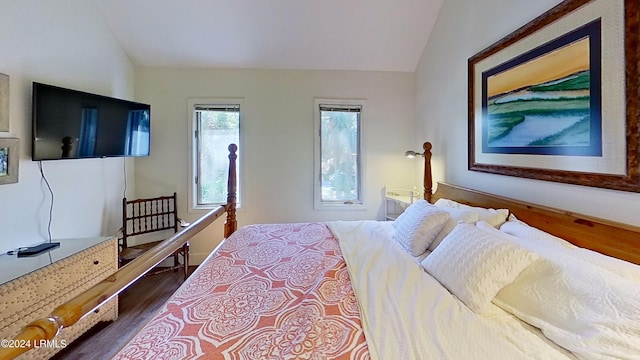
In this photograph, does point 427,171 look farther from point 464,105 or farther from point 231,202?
point 231,202

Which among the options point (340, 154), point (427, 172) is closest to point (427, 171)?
point (427, 172)

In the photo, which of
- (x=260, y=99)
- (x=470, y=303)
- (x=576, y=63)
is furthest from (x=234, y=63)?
(x=470, y=303)

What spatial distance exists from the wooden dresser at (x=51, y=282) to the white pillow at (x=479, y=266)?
7.24ft

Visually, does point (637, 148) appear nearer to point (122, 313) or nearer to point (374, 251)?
point (374, 251)

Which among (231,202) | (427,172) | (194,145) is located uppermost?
(194,145)

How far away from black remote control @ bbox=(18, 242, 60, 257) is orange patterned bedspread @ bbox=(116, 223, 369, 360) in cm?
146

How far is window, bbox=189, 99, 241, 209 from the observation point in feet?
11.8

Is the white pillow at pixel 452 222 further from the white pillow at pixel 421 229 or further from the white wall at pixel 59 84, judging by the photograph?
the white wall at pixel 59 84

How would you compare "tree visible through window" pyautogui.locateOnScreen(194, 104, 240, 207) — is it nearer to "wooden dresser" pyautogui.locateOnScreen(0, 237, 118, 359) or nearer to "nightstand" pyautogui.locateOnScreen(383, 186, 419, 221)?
"wooden dresser" pyautogui.locateOnScreen(0, 237, 118, 359)

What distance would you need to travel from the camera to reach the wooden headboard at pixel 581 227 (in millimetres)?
1214

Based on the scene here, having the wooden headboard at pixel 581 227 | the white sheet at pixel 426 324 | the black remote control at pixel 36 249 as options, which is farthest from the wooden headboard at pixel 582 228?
the black remote control at pixel 36 249

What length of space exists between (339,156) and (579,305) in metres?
2.89

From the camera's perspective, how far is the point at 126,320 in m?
2.51

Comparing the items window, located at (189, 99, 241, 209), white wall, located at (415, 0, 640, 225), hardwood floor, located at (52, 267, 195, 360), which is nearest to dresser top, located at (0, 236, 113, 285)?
hardwood floor, located at (52, 267, 195, 360)
